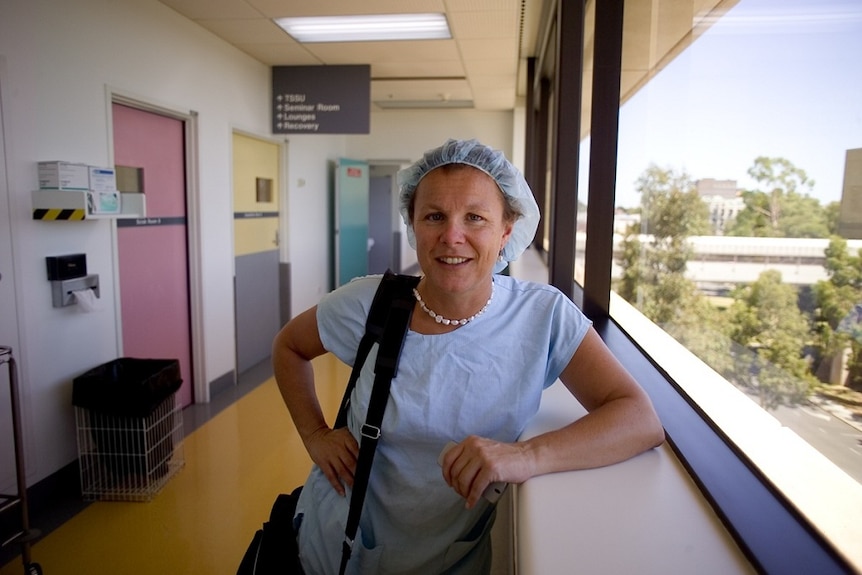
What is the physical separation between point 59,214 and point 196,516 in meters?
1.63

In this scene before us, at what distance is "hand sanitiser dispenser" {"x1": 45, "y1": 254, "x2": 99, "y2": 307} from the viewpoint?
121 inches

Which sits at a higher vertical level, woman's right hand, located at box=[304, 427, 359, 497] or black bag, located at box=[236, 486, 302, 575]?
woman's right hand, located at box=[304, 427, 359, 497]

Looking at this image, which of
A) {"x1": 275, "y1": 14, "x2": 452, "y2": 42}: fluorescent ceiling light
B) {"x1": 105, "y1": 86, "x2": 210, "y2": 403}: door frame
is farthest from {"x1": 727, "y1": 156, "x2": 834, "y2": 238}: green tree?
{"x1": 105, "y1": 86, "x2": 210, "y2": 403}: door frame

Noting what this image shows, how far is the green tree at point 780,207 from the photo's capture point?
105cm

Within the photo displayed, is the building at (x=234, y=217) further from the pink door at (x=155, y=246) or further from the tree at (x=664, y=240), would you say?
the tree at (x=664, y=240)

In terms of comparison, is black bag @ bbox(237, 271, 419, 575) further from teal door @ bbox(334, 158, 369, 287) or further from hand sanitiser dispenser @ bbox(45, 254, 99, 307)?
teal door @ bbox(334, 158, 369, 287)

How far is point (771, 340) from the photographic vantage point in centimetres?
127

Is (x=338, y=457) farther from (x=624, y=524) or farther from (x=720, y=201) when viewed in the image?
(x=720, y=201)

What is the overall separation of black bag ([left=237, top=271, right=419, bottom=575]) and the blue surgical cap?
5.7 inches

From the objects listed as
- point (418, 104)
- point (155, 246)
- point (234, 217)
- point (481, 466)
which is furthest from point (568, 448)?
point (418, 104)

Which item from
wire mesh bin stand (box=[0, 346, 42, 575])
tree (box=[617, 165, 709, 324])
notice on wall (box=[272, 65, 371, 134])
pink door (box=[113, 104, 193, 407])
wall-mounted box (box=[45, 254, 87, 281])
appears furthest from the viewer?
notice on wall (box=[272, 65, 371, 134])

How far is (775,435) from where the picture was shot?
A: 116 cm

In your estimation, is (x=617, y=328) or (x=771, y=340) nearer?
(x=771, y=340)

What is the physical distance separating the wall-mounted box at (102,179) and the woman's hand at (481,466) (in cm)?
283
